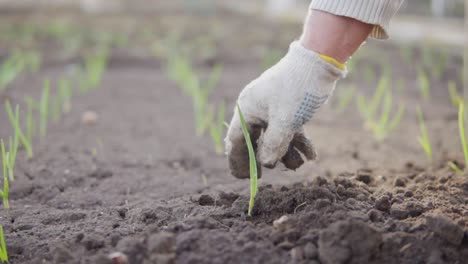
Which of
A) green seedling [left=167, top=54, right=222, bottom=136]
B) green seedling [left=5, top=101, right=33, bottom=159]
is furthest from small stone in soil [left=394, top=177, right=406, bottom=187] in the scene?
green seedling [left=5, top=101, right=33, bottom=159]

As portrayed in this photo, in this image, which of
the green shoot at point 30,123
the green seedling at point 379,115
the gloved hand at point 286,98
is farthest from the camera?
the green seedling at point 379,115

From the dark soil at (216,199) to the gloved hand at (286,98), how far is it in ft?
0.45

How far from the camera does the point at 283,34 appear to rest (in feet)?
22.2

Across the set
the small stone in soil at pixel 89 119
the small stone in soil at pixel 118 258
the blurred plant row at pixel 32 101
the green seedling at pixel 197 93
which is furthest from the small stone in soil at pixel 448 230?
the small stone in soil at pixel 89 119

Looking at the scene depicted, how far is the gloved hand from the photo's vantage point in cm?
152

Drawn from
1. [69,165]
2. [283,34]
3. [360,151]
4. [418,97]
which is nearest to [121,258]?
[69,165]

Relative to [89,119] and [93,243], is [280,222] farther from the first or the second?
[89,119]

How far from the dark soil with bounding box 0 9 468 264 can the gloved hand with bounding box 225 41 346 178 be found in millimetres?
136

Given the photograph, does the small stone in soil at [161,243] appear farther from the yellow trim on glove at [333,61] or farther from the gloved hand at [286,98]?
the yellow trim on glove at [333,61]

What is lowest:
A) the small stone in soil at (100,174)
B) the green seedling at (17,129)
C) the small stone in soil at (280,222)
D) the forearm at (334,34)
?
the small stone in soil at (100,174)

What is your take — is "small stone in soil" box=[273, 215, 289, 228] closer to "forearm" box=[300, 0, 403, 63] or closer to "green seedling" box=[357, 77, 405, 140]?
"forearm" box=[300, 0, 403, 63]

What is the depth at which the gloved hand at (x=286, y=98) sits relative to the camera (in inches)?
60.0

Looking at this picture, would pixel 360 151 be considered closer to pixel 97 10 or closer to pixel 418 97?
pixel 418 97

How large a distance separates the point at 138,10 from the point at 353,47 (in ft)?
28.0
